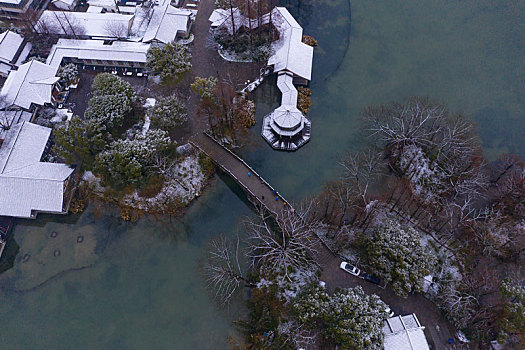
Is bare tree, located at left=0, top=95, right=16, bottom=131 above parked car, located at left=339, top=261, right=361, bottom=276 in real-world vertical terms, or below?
above

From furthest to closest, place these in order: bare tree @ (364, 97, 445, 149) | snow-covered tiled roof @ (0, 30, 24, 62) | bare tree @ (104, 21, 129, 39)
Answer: bare tree @ (104, 21, 129, 39)
snow-covered tiled roof @ (0, 30, 24, 62)
bare tree @ (364, 97, 445, 149)

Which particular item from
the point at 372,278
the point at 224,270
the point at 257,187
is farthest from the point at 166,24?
the point at 372,278

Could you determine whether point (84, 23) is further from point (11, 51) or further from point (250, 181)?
point (250, 181)

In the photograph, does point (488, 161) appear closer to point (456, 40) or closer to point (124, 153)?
Answer: point (456, 40)

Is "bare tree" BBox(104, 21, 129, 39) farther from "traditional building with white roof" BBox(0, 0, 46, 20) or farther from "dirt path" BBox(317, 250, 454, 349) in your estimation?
"dirt path" BBox(317, 250, 454, 349)

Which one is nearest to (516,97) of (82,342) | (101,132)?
(101,132)

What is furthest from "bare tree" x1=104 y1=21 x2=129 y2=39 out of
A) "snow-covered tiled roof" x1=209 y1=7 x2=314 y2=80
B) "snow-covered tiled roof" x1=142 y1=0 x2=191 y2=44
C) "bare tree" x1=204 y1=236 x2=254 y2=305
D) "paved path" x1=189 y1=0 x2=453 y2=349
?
"bare tree" x1=204 y1=236 x2=254 y2=305
